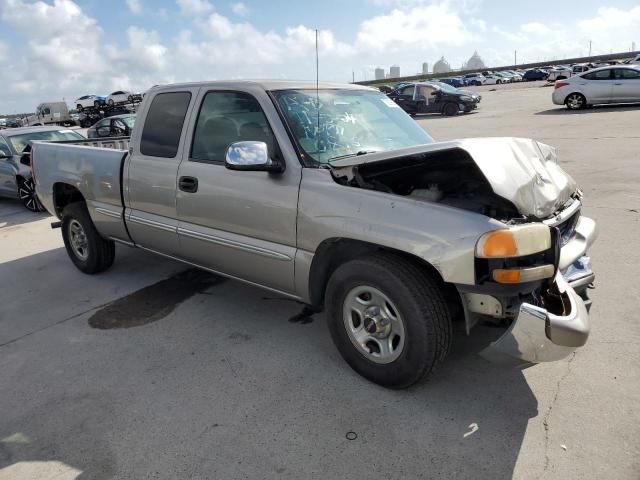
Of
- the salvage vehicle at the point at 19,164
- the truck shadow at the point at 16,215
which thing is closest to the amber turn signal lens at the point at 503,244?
the truck shadow at the point at 16,215

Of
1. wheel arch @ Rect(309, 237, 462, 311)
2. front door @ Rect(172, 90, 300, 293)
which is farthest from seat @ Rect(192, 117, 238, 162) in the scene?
wheel arch @ Rect(309, 237, 462, 311)

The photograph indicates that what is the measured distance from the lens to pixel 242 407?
9.68 feet

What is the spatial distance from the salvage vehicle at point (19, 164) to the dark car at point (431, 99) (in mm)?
17103

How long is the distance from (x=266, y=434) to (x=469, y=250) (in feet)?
4.82

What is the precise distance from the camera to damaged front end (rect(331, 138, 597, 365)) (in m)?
2.46

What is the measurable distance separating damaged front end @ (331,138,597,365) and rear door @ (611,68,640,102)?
19.2 m

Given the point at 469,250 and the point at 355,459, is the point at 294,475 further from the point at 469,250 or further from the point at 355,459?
the point at 469,250

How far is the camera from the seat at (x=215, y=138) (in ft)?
12.2

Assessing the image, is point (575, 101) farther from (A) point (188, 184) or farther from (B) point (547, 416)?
(B) point (547, 416)

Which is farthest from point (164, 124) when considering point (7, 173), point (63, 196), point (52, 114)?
point (52, 114)

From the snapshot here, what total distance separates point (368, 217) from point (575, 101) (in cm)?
2061

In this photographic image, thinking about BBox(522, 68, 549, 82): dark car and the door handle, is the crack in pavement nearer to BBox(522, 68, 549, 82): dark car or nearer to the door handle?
the door handle

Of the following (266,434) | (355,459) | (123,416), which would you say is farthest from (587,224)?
(123,416)

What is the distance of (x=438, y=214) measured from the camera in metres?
2.63
